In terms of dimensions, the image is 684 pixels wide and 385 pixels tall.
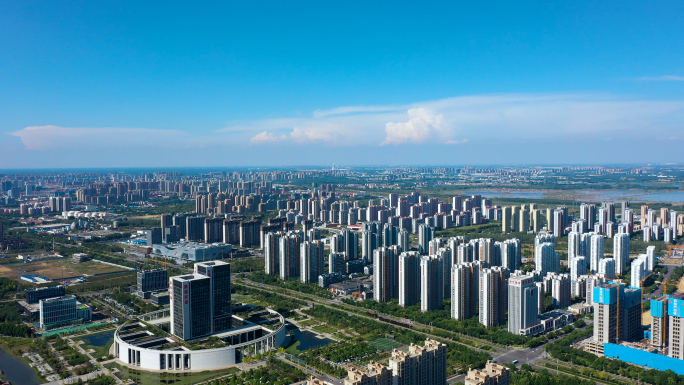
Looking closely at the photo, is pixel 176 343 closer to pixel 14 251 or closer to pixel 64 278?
pixel 64 278

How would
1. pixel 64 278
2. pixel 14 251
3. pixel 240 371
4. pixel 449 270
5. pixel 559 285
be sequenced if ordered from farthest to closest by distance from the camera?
pixel 14 251 < pixel 64 278 < pixel 449 270 < pixel 559 285 < pixel 240 371

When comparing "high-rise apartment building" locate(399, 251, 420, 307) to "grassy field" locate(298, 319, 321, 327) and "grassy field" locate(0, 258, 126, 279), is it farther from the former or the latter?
"grassy field" locate(0, 258, 126, 279)

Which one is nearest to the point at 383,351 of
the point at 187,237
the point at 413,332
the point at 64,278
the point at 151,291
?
the point at 413,332

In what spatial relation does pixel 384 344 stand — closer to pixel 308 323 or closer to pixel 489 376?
pixel 308 323

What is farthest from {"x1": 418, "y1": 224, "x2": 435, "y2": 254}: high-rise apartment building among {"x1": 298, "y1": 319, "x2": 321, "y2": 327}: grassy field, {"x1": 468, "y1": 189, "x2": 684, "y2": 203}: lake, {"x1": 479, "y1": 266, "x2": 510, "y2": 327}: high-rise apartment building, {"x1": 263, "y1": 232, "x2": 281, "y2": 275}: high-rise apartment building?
{"x1": 468, "y1": 189, "x2": 684, "y2": 203}: lake

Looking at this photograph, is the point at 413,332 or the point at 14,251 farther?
the point at 14,251

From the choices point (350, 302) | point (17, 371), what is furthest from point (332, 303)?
point (17, 371)

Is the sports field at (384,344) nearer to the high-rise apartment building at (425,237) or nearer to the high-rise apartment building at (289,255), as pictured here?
the high-rise apartment building at (289,255)
